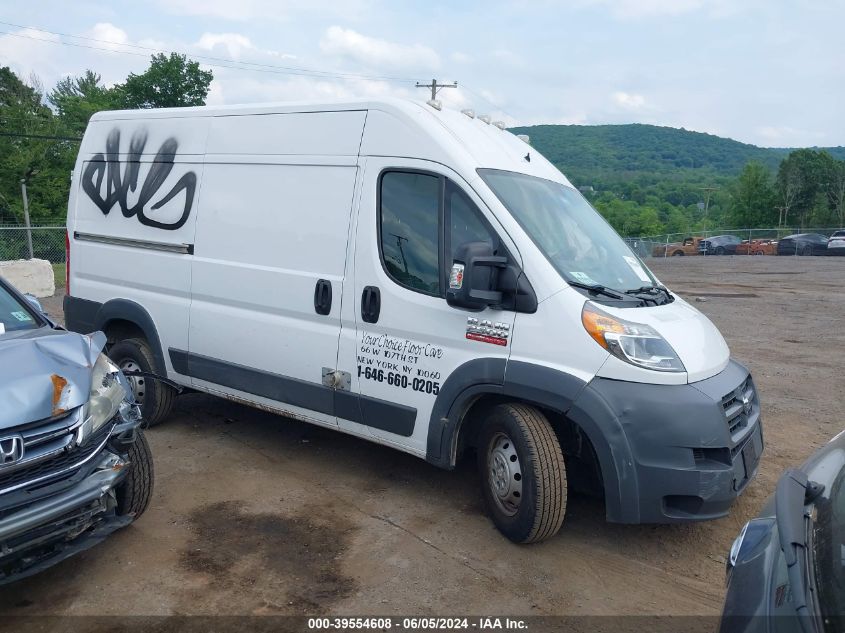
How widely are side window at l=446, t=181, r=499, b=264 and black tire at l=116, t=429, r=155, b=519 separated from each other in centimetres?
209

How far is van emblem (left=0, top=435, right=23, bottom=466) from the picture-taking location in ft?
10.3

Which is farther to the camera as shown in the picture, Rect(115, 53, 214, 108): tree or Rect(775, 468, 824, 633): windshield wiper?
Rect(115, 53, 214, 108): tree

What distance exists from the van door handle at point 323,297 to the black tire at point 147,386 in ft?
6.42

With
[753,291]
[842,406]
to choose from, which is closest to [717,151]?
[753,291]

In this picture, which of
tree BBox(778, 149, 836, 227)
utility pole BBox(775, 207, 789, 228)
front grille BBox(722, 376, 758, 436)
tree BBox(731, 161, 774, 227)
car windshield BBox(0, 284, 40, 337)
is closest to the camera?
front grille BBox(722, 376, 758, 436)

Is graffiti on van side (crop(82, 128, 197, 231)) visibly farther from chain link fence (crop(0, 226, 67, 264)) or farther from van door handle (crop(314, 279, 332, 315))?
chain link fence (crop(0, 226, 67, 264))

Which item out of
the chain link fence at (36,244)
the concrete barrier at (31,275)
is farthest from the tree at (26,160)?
the concrete barrier at (31,275)

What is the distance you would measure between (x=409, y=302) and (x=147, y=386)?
286 cm

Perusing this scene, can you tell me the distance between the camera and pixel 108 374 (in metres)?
4.00

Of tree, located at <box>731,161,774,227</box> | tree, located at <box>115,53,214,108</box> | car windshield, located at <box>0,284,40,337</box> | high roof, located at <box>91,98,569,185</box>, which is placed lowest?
car windshield, located at <box>0,284,40,337</box>

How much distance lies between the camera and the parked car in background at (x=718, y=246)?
44.8 meters

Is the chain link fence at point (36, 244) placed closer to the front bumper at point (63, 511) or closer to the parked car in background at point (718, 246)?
the front bumper at point (63, 511)

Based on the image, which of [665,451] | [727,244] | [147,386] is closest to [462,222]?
[665,451]

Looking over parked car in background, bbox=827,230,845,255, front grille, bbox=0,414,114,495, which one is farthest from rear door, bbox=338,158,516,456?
parked car in background, bbox=827,230,845,255
